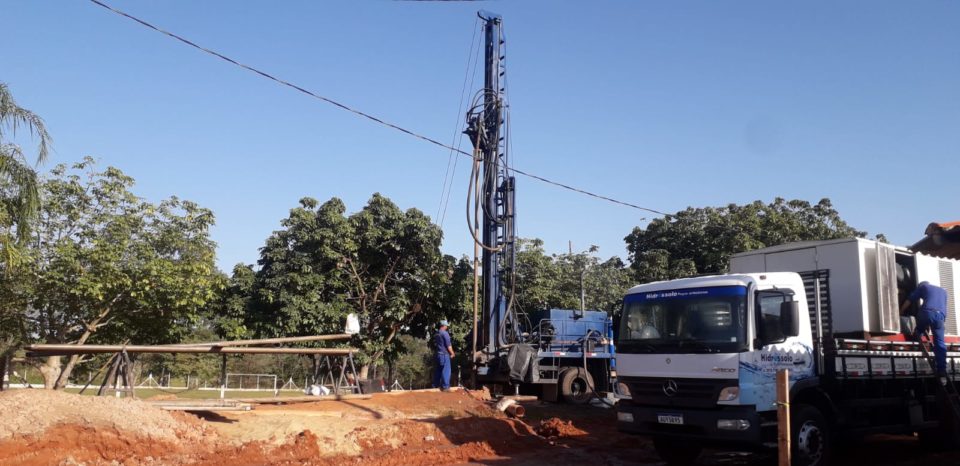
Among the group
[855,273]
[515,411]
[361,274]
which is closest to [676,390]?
[855,273]

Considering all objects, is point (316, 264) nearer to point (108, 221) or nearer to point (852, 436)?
point (108, 221)

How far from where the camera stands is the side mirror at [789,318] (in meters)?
9.54

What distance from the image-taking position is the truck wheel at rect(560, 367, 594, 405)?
18672 millimetres

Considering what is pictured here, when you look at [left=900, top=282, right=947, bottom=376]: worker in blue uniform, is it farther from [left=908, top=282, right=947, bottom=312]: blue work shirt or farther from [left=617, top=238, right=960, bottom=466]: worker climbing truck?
[left=617, top=238, right=960, bottom=466]: worker climbing truck

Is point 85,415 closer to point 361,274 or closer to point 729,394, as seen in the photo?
point 729,394

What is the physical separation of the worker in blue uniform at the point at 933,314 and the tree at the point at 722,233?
20.8 metres

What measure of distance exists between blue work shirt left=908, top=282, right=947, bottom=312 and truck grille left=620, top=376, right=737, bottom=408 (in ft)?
15.0

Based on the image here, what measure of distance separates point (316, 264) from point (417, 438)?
12.4 metres

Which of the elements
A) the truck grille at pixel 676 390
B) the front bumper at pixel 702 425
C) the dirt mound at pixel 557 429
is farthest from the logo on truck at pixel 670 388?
the dirt mound at pixel 557 429

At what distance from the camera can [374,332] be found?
974 inches

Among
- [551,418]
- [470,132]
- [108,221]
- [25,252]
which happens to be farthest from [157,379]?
[551,418]

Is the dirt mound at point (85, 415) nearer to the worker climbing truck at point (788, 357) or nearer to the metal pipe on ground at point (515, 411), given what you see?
the metal pipe on ground at point (515, 411)

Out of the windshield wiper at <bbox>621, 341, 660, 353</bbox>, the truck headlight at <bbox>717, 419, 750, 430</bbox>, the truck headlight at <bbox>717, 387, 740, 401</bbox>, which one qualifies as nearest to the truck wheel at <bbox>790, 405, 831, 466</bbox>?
the truck headlight at <bbox>717, 419, 750, 430</bbox>

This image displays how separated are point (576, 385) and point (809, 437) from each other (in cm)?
991
